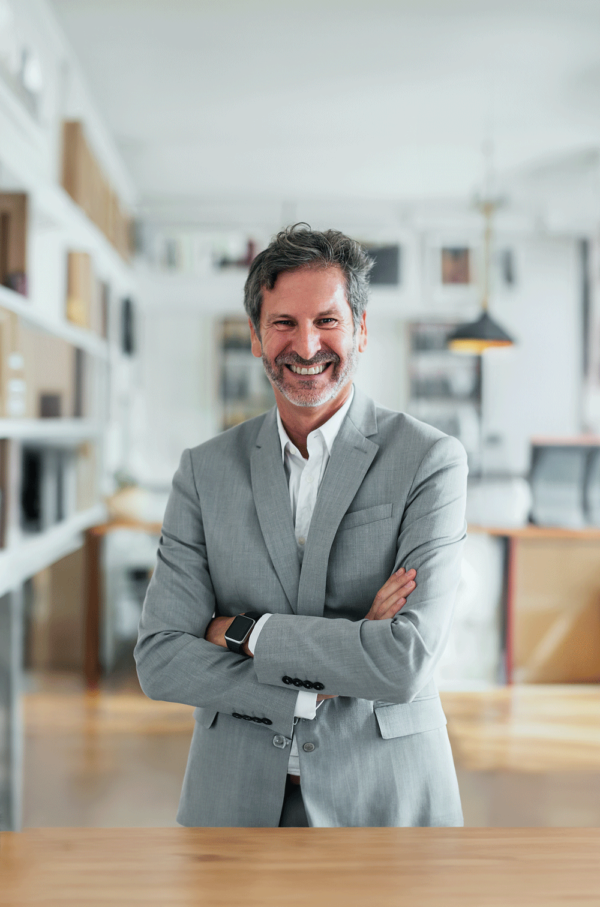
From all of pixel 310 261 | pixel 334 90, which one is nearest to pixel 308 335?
pixel 310 261

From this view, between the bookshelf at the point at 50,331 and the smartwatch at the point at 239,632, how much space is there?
140 centimetres

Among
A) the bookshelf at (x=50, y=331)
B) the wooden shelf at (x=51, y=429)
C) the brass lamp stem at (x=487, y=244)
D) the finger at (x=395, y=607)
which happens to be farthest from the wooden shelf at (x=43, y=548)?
the brass lamp stem at (x=487, y=244)

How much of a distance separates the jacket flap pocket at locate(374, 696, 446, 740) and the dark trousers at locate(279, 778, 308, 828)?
169mm

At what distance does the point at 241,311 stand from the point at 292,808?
3.70m

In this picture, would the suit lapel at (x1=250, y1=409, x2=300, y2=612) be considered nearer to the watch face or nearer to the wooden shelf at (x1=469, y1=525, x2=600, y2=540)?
the watch face

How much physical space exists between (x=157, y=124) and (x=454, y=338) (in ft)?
6.45

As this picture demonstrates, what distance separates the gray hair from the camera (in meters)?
1.13

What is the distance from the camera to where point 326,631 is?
1.05 m

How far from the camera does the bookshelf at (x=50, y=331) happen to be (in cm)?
235

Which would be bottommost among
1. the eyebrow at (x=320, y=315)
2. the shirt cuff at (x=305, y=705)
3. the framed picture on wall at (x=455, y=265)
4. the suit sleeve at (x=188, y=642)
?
the shirt cuff at (x=305, y=705)

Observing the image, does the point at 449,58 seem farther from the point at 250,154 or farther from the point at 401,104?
the point at 250,154

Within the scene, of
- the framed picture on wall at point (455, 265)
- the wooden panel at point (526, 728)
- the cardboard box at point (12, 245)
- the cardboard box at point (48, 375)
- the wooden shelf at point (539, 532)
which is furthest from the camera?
the framed picture on wall at point (455, 265)

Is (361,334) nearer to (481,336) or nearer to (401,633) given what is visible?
(401,633)

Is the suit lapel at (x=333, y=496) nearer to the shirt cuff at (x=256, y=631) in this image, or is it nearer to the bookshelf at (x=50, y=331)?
the shirt cuff at (x=256, y=631)
